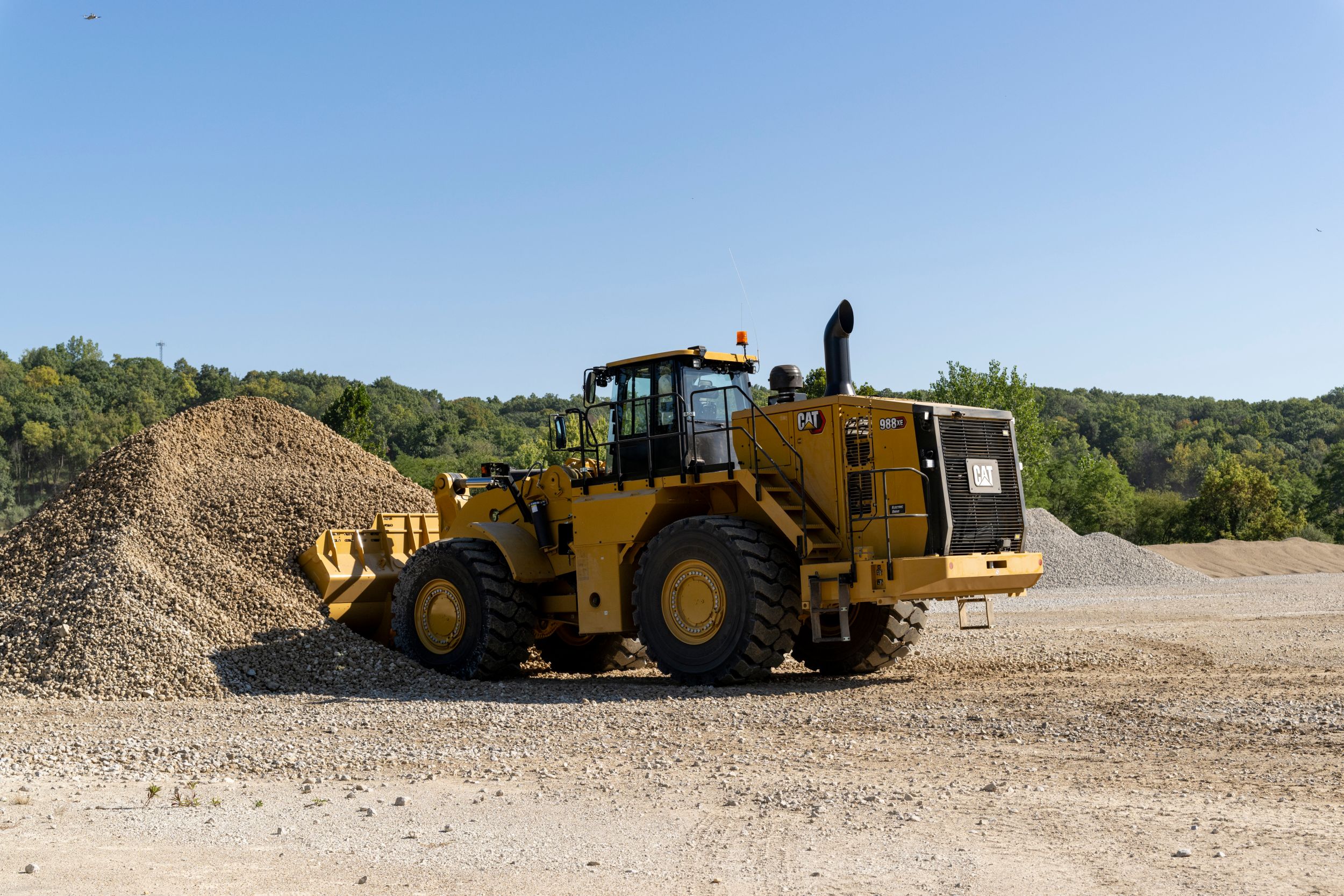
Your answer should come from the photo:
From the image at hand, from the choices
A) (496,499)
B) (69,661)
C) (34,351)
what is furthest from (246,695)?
(34,351)

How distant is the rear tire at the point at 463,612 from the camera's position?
1332 cm

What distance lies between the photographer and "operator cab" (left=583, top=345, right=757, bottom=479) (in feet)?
41.2

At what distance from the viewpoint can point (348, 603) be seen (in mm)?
14984

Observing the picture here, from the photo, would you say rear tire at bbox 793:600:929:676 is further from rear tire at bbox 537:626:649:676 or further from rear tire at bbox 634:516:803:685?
rear tire at bbox 537:626:649:676

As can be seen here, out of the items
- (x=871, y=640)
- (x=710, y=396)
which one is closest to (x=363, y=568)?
(x=710, y=396)

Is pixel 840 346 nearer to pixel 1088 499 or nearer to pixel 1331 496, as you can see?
pixel 1088 499

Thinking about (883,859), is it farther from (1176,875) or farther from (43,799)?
(43,799)

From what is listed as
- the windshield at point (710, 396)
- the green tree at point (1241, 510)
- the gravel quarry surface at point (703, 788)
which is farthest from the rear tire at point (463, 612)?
the green tree at point (1241, 510)

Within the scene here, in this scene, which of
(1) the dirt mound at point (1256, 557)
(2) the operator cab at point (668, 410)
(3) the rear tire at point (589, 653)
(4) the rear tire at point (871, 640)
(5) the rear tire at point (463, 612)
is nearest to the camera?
(2) the operator cab at point (668, 410)

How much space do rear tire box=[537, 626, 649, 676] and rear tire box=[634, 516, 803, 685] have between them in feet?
8.16

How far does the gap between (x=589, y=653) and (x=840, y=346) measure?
5084 millimetres

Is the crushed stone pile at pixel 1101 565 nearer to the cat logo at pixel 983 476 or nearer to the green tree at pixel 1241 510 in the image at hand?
the green tree at pixel 1241 510

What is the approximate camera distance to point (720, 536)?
Answer: 11477mm

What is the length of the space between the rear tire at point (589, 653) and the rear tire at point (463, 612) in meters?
1.12
